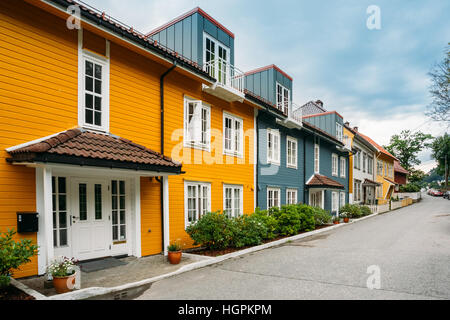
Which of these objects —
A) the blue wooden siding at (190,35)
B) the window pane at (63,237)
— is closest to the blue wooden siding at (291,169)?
the blue wooden siding at (190,35)

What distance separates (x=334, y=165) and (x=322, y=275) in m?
17.5

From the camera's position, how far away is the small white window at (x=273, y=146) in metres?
14.4

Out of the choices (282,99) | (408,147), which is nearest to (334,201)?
(282,99)

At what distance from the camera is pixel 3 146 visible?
5.89 m

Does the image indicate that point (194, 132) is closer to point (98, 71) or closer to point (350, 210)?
point (98, 71)

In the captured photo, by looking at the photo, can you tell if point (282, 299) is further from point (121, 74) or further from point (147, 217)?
point (121, 74)

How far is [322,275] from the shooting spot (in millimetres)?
6531

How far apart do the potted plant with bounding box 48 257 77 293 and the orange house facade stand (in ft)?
0.92

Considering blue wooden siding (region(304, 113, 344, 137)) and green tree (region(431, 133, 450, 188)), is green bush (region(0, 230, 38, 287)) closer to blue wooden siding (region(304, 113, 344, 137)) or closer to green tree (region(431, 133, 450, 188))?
blue wooden siding (region(304, 113, 344, 137))

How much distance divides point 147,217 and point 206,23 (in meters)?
7.26

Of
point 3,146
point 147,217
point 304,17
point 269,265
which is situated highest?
point 304,17

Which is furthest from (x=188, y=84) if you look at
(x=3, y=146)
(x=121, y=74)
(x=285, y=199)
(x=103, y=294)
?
(x=285, y=199)

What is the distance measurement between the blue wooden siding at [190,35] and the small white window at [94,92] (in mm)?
3763

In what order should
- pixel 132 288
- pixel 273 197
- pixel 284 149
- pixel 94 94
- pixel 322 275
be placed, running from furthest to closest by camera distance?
pixel 284 149
pixel 273 197
pixel 94 94
pixel 322 275
pixel 132 288
